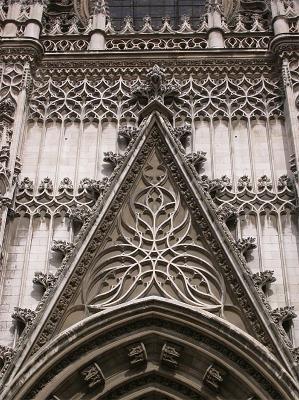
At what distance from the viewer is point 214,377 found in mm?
11578

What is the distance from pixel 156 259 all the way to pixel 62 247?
148 cm

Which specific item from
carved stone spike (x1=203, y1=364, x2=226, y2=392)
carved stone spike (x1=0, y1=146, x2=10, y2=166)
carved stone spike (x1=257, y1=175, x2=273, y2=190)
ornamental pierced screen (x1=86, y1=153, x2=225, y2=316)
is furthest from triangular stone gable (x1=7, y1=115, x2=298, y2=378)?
carved stone spike (x1=0, y1=146, x2=10, y2=166)

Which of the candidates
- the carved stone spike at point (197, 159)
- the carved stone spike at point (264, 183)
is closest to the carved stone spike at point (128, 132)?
the carved stone spike at point (197, 159)

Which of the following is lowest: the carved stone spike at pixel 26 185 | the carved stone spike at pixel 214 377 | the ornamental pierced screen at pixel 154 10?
the carved stone spike at pixel 214 377

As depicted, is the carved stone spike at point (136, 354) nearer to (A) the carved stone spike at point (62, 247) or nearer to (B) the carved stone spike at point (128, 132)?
(A) the carved stone spike at point (62, 247)

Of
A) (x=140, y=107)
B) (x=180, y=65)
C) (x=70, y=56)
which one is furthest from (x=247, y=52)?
(x=70, y=56)

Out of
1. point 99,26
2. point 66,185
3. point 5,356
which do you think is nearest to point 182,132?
point 66,185

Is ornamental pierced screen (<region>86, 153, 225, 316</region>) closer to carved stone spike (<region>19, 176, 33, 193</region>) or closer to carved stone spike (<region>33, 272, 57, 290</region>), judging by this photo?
carved stone spike (<region>33, 272, 57, 290</region>)

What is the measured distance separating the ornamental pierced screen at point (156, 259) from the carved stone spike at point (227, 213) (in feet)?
1.51

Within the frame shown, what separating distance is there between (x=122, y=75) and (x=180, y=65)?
1128 mm

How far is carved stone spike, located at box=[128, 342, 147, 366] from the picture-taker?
11891mm

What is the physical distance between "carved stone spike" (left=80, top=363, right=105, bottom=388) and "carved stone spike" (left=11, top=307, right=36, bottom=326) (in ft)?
3.55

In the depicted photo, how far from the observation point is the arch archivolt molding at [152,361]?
1136 cm

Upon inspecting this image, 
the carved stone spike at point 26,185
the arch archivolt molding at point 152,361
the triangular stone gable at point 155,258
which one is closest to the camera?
the arch archivolt molding at point 152,361
